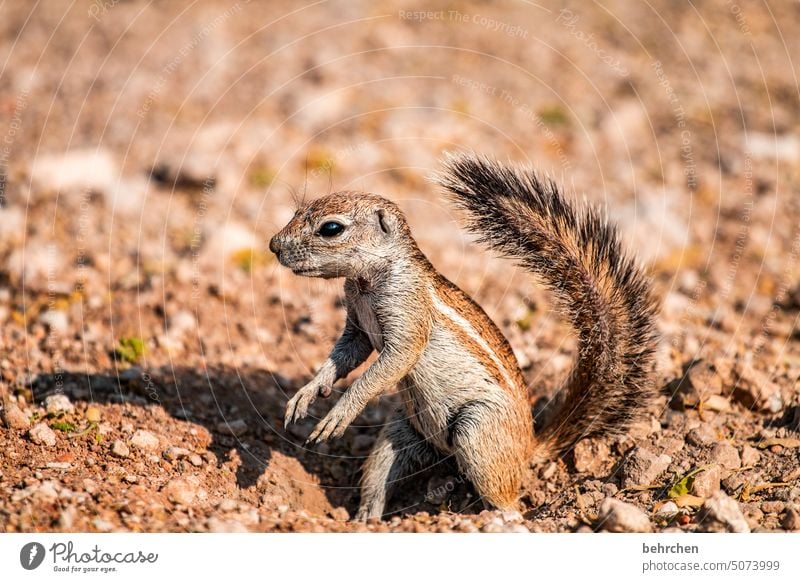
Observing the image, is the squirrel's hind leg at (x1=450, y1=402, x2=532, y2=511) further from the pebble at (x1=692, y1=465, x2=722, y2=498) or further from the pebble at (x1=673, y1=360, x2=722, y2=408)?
the pebble at (x1=673, y1=360, x2=722, y2=408)

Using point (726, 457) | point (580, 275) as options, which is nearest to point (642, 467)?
point (726, 457)

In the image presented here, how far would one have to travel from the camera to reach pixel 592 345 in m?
4.26

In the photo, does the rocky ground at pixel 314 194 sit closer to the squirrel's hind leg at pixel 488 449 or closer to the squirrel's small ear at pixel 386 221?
the squirrel's hind leg at pixel 488 449

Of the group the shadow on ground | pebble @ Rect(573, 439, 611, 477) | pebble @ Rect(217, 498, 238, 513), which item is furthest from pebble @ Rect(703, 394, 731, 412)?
pebble @ Rect(217, 498, 238, 513)

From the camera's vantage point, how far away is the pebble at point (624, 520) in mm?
3627

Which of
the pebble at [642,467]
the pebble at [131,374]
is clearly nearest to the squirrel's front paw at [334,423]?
the pebble at [642,467]

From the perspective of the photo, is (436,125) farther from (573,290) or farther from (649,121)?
(573,290)

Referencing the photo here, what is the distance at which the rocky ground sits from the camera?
13.7 feet

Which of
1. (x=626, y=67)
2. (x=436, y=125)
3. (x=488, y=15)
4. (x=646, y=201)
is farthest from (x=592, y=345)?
(x=488, y=15)

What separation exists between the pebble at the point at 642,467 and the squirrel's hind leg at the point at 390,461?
1052 mm

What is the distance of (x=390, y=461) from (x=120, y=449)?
1470 mm

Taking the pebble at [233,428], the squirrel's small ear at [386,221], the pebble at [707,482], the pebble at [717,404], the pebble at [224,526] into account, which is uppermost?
the squirrel's small ear at [386,221]

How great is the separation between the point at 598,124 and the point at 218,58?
4637mm

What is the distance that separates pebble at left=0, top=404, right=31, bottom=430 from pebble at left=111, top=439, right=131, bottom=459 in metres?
0.51
